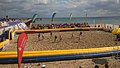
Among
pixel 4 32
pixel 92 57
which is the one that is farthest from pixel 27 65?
pixel 4 32

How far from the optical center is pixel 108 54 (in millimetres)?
17797

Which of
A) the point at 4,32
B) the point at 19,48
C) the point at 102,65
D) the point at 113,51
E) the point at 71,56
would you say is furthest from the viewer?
the point at 4,32

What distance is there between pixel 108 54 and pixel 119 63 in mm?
1958

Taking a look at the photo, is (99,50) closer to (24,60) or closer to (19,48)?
(24,60)

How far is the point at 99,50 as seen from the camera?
17.7 meters

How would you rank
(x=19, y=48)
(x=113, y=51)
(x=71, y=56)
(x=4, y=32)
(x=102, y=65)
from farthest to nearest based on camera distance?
(x=4, y=32), (x=113, y=51), (x=71, y=56), (x=102, y=65), (x=19, y=48)

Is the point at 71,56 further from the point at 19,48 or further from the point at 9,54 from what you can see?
the point at 19,48

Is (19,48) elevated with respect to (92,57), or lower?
elevated

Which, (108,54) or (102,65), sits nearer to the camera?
(102,65)

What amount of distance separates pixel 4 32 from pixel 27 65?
40.2ft

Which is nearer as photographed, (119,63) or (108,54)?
(119,63)

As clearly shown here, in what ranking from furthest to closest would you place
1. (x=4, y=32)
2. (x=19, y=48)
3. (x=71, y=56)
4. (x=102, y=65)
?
(x=4, y=32) < (x=71, y=56) < (x=102, y=65) < (x=19, y=48)

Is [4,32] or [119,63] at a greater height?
[4,32]

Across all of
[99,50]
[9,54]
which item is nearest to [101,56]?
[99,50]
